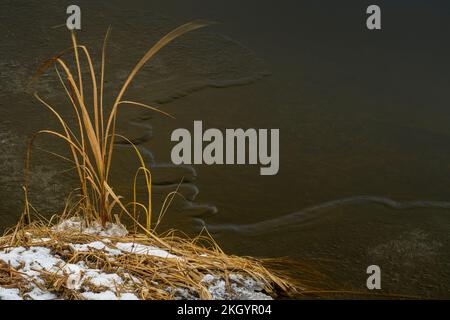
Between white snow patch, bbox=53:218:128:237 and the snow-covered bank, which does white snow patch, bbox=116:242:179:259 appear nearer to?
the snow-covered bank

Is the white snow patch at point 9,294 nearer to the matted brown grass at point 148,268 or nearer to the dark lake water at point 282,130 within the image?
the matted brown grass at point 148,268

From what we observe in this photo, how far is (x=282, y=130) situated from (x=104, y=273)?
1557 mm

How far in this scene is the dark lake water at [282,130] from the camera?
2689 mm

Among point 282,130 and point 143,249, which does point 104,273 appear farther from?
point 282,130

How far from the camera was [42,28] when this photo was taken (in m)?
3.82

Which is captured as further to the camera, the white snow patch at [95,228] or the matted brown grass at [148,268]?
the white snow patch at [95,228]

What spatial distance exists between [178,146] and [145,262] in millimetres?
1153

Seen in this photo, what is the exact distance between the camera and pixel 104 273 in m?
1.88

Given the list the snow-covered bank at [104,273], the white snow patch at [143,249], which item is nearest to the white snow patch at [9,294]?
the snow-covered bank at [104,273]

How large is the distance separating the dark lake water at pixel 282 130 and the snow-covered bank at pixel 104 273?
22.0 inches

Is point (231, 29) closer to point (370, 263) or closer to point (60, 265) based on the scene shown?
point (370, 263)

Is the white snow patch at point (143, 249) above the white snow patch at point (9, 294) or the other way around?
above

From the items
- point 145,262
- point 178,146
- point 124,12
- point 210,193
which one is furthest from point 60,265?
point 124,12

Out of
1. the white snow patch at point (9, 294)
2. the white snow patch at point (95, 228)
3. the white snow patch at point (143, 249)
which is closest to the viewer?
the white snow patch at point (9, 294)
